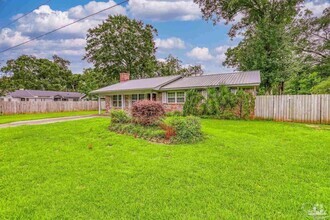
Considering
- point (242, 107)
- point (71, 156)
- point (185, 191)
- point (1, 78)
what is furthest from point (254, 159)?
point (1, 78)

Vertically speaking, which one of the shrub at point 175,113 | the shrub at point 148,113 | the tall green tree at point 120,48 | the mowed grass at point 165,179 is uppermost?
the tall green tree at point 120,48

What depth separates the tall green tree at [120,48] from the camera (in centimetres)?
3716

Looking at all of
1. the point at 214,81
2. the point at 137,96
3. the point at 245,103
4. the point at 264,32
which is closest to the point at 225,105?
the point at 245,103

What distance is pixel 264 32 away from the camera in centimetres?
1983

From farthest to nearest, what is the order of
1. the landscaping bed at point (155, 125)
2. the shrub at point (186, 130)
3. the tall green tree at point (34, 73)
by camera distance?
the tall green tree at point (34, 73) → the landscaping bed at point (155, 125) → the shrub at point (186, 130)

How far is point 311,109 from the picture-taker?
12.4 m

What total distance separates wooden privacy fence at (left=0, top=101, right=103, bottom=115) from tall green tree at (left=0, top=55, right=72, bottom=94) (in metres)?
25.1

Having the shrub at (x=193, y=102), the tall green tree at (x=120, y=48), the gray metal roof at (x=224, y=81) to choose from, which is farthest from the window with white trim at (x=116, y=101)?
the tall green tree at (x=120, y=48)

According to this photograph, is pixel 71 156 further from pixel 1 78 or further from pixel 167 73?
pixel 167 73

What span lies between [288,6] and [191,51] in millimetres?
10477

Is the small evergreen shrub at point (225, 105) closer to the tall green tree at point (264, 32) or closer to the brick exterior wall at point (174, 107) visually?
the brick exterior wall at point (174, 107)

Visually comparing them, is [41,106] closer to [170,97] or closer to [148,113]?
[170,97]

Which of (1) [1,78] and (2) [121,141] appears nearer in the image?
(2) [121,141]

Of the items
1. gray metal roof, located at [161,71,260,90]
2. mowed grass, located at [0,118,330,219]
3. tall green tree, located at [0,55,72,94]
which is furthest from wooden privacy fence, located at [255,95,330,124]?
tall green tree, located at [0,55,72,94]
